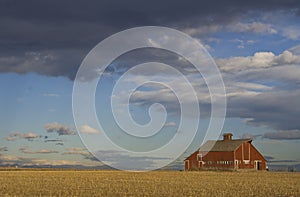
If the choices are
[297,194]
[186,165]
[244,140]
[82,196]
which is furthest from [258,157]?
[82,196]

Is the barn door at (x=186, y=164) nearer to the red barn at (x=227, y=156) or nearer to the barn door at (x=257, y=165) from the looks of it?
the red barn at (x=227, y=156)

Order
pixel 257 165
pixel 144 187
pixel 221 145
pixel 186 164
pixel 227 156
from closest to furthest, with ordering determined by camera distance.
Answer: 1. pixel 144 187
2. pixel 227 156
3. pixel 257 165
4. pixel 221 145
5. pixel 186 164

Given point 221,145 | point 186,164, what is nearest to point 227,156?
point 221,145

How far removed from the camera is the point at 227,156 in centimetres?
10088

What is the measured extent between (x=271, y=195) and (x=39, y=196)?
1481cm

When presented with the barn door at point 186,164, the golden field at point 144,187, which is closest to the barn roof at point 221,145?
the barn door at point 186,164

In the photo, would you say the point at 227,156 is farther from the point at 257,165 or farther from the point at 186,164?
the point at 186,164


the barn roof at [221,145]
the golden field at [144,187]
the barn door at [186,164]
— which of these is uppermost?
the barn roof at [221,145]

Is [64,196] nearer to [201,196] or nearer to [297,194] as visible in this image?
[201,196]

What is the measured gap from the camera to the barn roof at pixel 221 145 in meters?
102

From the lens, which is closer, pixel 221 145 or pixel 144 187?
pixel 144 187

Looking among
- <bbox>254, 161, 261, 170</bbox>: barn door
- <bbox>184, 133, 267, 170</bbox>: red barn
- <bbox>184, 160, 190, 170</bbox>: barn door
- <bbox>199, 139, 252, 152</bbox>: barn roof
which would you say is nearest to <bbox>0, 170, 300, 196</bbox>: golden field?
<bbox>184, 133, 267, 170</bbox>: red barn

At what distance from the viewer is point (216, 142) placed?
109m

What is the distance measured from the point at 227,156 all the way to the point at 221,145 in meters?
4.59
